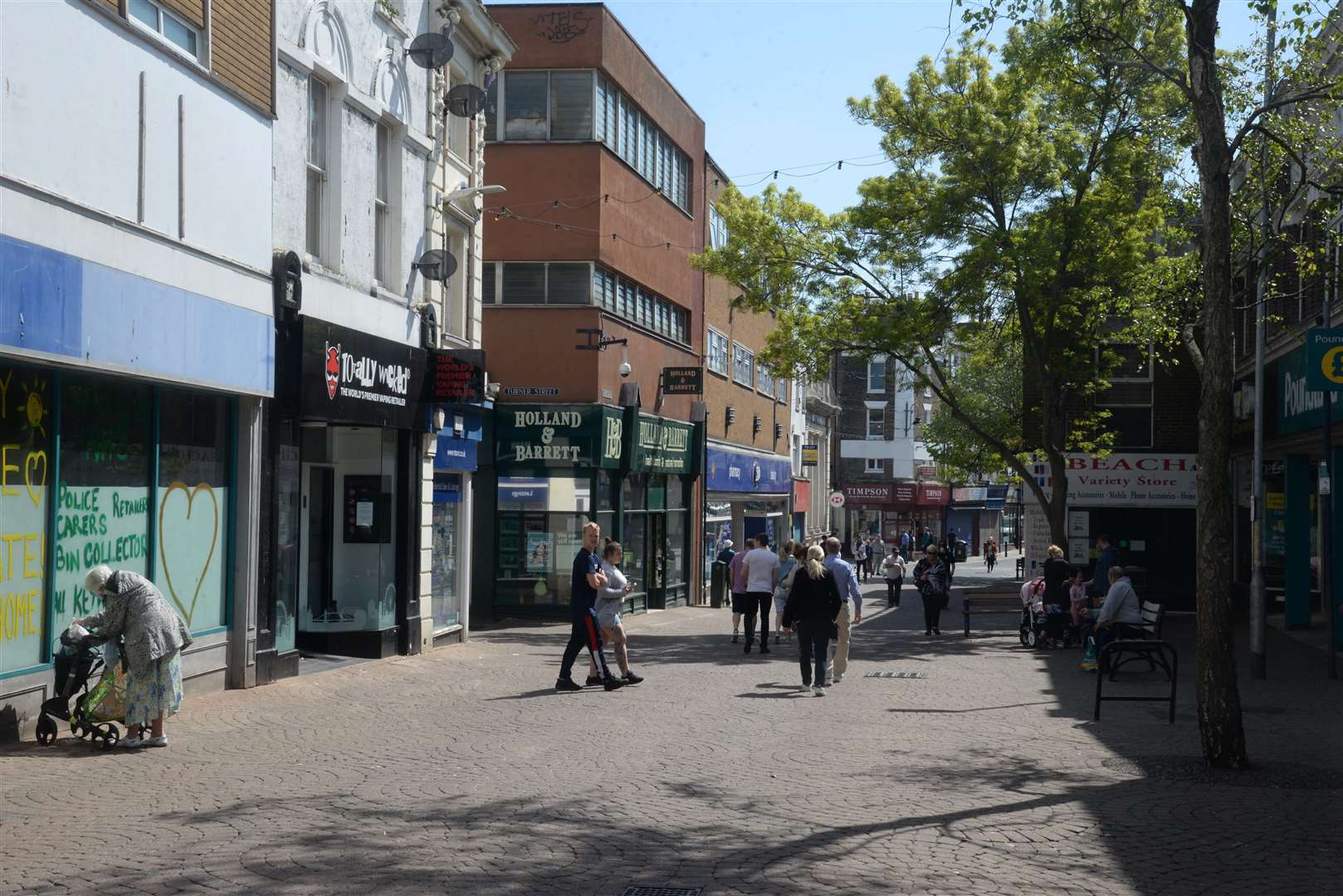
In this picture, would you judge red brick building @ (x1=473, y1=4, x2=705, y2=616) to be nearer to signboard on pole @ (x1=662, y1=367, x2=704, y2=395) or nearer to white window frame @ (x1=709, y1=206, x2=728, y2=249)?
signboard on pole @ (x1=662, y1=367, x2=704, y2=395)

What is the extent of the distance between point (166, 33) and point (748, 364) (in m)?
32.6

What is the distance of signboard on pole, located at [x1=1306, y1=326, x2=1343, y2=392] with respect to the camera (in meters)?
16.5

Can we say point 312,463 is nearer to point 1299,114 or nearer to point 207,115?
point 207,115

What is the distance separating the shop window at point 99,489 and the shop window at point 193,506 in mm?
297

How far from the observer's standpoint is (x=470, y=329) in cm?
2267

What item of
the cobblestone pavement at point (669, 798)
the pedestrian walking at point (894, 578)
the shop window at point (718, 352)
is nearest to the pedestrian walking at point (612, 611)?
the cobblestone pavement at point (669, 798)

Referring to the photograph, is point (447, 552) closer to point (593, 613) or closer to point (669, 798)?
point (593, 613)

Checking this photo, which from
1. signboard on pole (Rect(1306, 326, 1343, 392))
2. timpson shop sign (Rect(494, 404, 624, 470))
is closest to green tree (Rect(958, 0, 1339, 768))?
signboard on pole (Rect(1306, 326, 1343, 392))

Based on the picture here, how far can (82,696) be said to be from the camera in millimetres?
11203

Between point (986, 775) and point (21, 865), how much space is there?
6.49m

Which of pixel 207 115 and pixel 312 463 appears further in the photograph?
pixel 312 463

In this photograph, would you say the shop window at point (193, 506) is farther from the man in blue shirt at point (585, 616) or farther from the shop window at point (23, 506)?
the man in blue shirt at point (585, 616)

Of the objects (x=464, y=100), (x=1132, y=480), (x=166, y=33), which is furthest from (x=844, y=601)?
(x=1132, y=480)

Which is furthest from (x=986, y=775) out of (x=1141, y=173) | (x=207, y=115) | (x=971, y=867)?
(x=1141, y=173)
